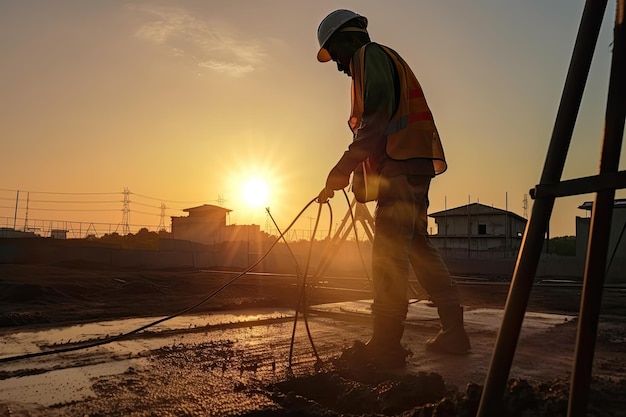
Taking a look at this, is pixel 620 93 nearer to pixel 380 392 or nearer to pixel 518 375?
pixel 380 392

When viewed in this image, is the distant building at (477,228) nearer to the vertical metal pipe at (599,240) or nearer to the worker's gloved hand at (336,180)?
the worker's gloved hand at (336,180)

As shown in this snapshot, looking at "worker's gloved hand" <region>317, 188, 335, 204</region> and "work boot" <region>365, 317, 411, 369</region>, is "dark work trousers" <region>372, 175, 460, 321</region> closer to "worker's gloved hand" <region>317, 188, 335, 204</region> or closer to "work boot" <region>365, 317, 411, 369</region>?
"work boot" <region>365, 317, 411, 369</region>

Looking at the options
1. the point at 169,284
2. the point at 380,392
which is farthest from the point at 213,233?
the point at 380,392

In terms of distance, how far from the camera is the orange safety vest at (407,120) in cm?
297

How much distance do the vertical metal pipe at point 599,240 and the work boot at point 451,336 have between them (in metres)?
1.97

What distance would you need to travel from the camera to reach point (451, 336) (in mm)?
3199

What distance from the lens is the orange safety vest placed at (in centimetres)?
297

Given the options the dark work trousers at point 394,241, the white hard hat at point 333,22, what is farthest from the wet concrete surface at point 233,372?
the white hard hat at point 333,22

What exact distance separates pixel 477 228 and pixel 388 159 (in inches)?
1868

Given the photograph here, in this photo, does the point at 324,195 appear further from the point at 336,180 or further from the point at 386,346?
the point at 386,346

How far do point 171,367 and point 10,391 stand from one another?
0.76 m

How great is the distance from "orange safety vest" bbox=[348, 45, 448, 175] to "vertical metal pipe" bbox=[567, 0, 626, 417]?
166 cm

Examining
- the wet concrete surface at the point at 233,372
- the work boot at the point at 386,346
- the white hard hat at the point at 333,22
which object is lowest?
the wet concrete surface at the point at 233,372

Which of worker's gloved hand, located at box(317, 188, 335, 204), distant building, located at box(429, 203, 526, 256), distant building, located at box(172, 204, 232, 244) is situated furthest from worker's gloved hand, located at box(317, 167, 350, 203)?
distant building, located at box(172, 204, 232, 244)
